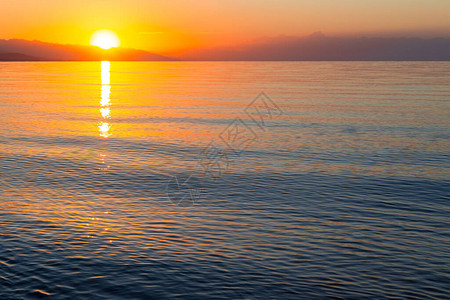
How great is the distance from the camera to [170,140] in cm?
6025

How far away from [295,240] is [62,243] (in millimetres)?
12190

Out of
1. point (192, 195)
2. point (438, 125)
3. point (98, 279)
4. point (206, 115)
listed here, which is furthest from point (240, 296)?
point (206, 115)

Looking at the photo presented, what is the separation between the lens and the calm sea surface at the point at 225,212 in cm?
2231

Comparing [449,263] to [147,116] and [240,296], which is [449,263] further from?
[147,116]

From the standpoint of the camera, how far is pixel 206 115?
282ft

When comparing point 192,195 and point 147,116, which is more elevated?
point 147,116

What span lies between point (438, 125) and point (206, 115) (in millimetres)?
35916

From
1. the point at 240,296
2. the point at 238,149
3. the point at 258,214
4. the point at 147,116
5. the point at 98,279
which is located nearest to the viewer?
the point at 240,296

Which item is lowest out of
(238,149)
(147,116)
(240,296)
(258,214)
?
(240,296)

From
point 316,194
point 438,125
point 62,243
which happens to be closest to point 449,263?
point 316,194

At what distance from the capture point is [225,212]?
32.6 meters

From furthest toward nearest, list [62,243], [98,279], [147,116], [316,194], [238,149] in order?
[147,116] < [238,149] < [316,194] < [62,243] < [98,279]

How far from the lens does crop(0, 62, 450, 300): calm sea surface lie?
73.2 feet

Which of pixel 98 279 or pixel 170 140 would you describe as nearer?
pixel 98 279
